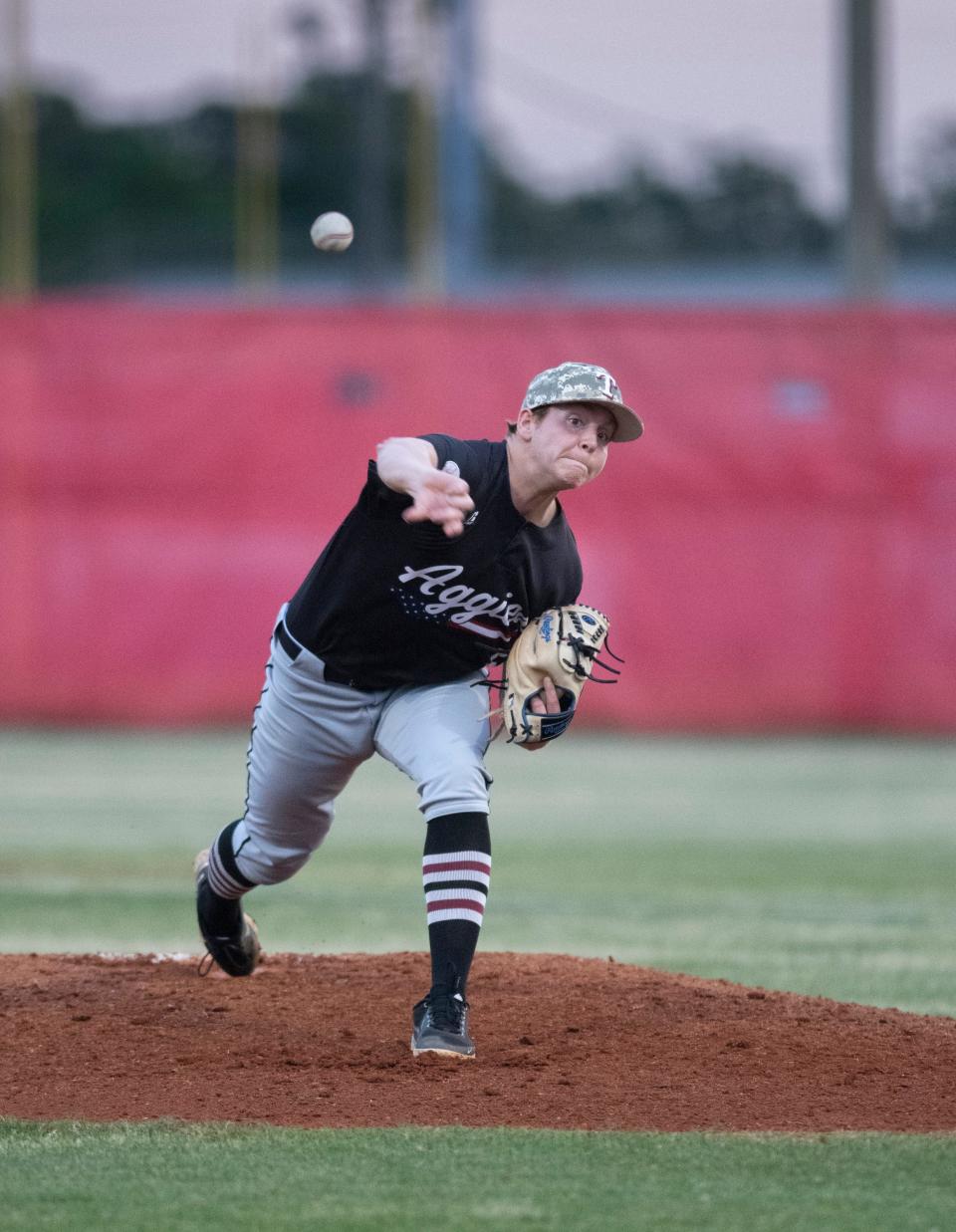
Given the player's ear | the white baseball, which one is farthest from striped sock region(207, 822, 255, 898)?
the white baseball

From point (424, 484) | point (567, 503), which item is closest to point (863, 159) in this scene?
point (567, 503)

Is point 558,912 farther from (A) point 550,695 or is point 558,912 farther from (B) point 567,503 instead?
(B) point 567,503

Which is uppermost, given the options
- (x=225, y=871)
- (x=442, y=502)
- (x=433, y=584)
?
(x=442, y=502)

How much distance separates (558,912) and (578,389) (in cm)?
344

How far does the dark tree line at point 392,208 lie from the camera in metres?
33.8

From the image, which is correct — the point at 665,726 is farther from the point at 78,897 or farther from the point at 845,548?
the point at 78,897

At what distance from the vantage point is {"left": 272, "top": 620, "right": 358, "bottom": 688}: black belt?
15.9ft

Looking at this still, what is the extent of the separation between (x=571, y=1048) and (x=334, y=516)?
10.3 meters

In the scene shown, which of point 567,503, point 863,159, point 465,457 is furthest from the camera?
point 863,159

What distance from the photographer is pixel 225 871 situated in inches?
205

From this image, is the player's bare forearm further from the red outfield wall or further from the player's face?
the red outfield wall

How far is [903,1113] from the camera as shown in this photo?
13.1 feet

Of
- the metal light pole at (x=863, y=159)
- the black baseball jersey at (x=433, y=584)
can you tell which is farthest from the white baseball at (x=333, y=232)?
the metal light pole at (x=863, y=159)

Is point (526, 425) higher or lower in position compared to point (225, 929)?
higher
